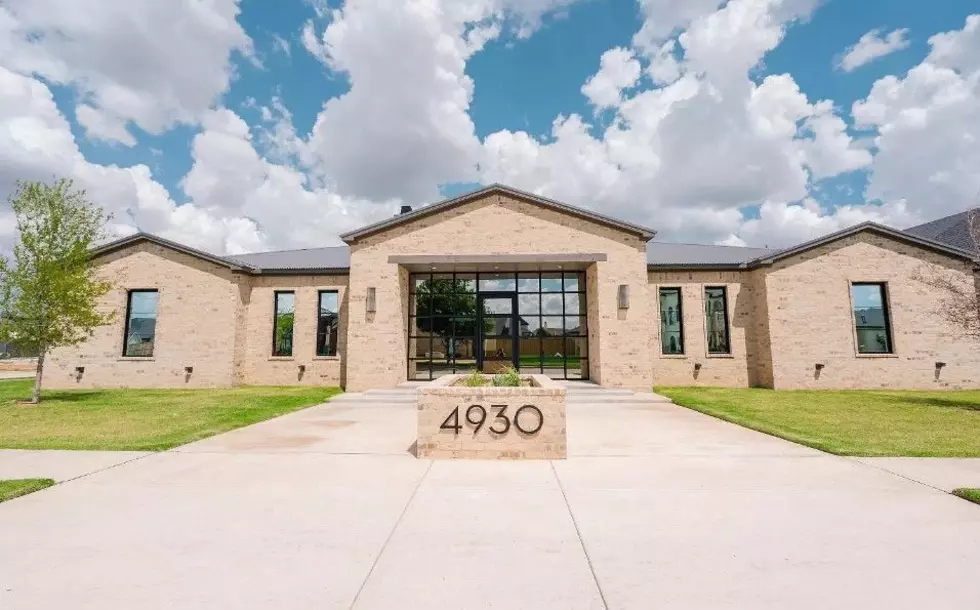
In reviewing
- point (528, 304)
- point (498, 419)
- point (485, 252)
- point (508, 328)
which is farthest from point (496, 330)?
point (498, 419)

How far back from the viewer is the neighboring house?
1620 cm

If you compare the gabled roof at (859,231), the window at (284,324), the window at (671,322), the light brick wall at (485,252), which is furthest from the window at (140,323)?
the gabled roof at (859,231)

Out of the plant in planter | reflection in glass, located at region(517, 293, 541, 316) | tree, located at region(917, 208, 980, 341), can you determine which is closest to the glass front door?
reflection in glass, located at region(517, 293, 541, 316)

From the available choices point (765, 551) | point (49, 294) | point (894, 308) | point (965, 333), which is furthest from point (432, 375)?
point (965, 333)

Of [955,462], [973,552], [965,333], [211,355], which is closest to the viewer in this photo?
[973,552]

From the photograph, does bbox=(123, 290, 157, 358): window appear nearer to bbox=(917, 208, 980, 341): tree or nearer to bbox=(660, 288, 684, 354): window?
bbox=(660, 288, 684, 354): window

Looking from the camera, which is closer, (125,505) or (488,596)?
(488,596)

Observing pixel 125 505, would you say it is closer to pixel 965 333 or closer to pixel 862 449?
pixel 862 449

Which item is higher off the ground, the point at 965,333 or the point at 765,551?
the point at 965,333

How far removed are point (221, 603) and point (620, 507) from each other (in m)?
3.53

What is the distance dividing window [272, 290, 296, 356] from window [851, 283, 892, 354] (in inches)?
852

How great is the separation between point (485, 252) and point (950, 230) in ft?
90.4

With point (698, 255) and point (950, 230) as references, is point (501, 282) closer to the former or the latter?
point (698, 255)

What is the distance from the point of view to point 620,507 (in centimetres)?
470
